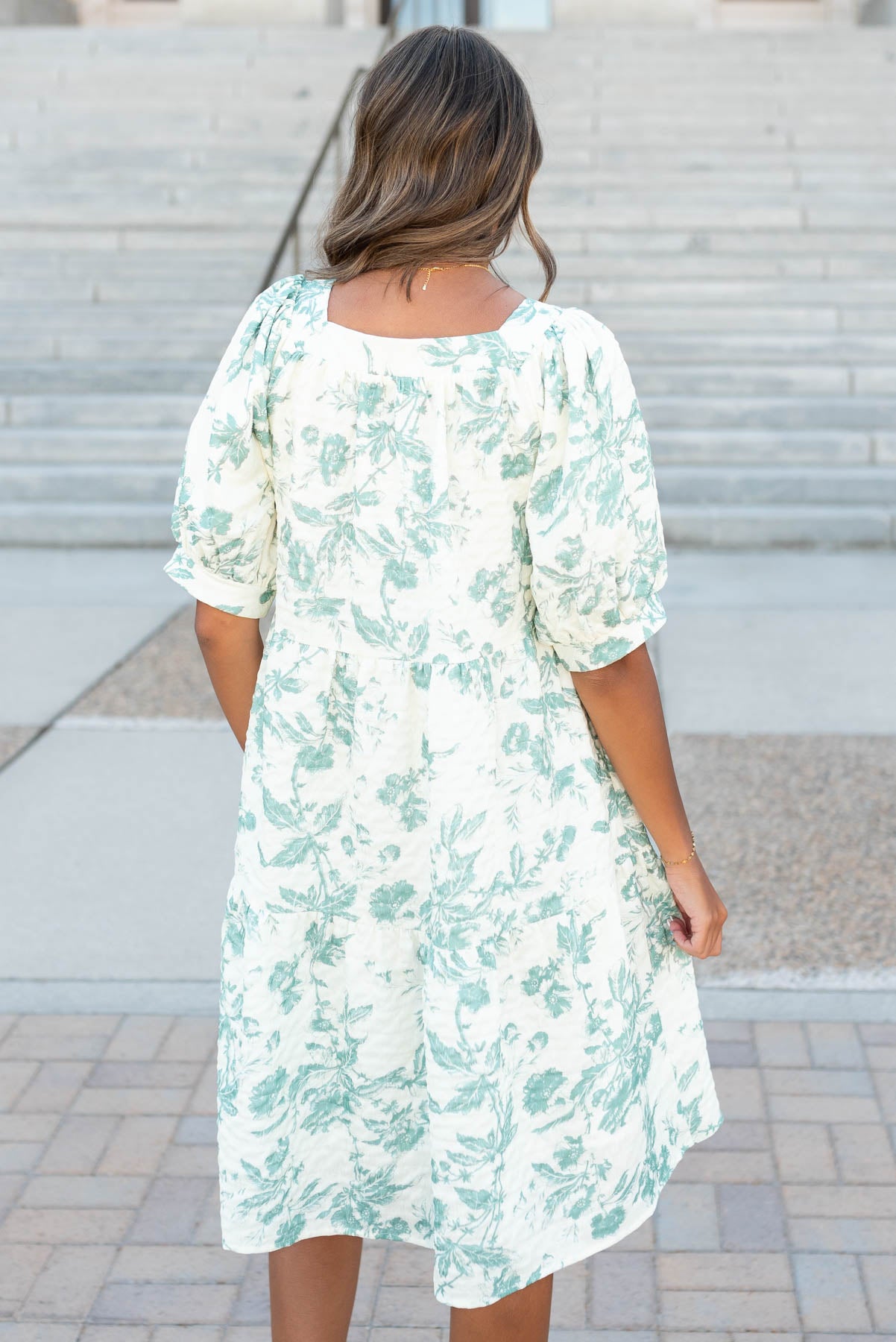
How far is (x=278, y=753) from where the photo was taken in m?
1.68

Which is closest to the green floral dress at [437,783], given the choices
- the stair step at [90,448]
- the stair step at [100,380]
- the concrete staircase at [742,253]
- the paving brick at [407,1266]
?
the paving brick at [407,1266]

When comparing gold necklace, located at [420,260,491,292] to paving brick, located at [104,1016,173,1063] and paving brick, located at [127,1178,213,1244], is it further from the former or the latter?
paving brick, located at [104,1016,173,1063]

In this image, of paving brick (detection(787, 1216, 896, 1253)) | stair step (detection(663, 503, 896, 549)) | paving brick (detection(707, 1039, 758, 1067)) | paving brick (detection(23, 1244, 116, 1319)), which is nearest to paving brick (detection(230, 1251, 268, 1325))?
paving brick (detection(23, 1244, 116, 1319))

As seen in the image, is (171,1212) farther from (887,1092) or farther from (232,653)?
(887,1092)

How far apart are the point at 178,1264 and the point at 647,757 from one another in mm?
1313

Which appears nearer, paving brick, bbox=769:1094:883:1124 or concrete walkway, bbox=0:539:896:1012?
paving brick, bbox=769:1094:883:1124

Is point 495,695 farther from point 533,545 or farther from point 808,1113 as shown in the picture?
point 808,1113

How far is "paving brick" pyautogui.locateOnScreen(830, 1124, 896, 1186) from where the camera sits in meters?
2.59

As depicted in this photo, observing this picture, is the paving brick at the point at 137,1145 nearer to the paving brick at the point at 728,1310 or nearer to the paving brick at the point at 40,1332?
the paving brick at the point at 40,1332

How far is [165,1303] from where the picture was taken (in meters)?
2.31

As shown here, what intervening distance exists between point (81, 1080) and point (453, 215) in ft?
6.71

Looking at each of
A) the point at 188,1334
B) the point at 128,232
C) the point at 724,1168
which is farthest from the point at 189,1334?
the point at 128,232

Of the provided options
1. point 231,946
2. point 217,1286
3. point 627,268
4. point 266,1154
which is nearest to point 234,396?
point 231,946

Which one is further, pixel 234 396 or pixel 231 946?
pixel 231 946
